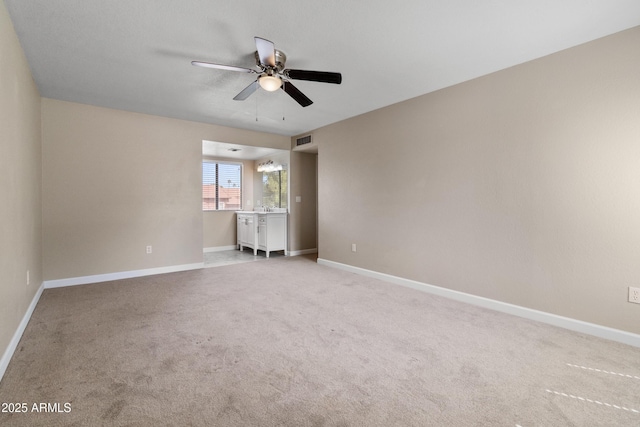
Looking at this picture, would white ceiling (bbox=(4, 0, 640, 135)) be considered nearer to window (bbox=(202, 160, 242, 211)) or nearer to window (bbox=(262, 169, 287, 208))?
window (bbox=(202, 160, 242, 211))

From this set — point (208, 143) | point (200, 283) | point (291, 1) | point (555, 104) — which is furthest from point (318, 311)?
point (208, 143)

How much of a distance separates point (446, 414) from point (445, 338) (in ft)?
3.08

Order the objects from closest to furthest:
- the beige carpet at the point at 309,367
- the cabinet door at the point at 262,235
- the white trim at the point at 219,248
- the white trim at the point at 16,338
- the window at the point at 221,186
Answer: the beige carpet at the point at 309,367 < the white trim at the point at 16,338 < the cabinet door at the point at 262,235 < the white trim at the point at 219,248 < the window at the point at 221,186

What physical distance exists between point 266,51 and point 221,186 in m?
5.14

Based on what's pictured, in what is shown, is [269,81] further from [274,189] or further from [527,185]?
[274,189]

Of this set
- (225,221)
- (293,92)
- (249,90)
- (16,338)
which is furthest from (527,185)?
(225,221)

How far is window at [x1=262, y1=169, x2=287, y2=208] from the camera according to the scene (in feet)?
22.4

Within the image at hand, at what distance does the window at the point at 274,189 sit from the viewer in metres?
6.84

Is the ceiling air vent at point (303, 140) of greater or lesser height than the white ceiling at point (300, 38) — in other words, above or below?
below

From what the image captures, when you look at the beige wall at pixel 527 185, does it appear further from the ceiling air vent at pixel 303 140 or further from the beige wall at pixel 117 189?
the beige wall at pixel 117 189

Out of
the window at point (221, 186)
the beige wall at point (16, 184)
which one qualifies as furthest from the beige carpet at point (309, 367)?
the window at point (221, 186)

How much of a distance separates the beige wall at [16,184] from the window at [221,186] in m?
3.47

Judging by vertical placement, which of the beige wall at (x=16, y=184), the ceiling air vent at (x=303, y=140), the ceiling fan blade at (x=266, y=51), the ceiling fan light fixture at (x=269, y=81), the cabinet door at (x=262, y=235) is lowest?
the cabinet door at (x=262, y=235)

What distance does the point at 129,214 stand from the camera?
427 centimetres
